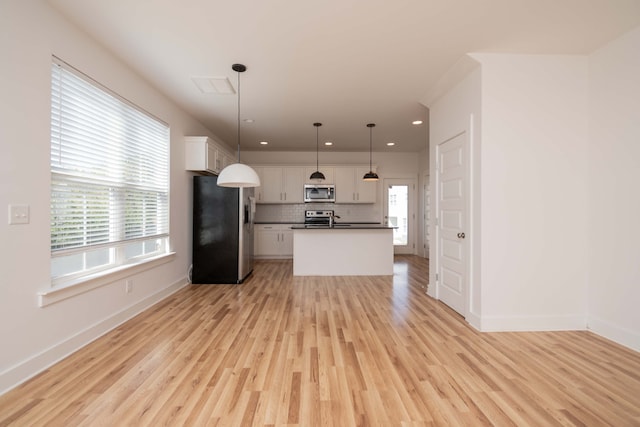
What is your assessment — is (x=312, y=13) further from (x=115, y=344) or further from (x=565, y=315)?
(x=565, y=315)

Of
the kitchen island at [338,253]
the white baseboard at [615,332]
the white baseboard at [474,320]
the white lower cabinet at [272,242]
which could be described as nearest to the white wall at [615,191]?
the white baseboard at [615,332]

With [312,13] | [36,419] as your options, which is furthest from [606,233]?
[36,419]

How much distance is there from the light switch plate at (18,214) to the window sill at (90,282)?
54cm

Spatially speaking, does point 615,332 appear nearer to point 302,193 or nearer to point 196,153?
point 196,153

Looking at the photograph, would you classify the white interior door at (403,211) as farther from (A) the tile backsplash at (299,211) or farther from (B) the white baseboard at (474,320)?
(B) the white baseboard at (474,320)

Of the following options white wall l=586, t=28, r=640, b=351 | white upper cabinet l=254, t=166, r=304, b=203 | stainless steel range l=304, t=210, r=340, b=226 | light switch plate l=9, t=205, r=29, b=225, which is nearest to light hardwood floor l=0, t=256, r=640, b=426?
white wall l=586, t=28, r=640, b=351

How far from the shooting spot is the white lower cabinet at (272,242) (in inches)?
283

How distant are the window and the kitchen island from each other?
2412mm

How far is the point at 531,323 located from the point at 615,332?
2.03ft

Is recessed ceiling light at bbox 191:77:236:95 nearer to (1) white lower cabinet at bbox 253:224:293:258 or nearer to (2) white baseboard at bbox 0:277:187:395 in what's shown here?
(2) white baseboard at bbox 0:277:187:395

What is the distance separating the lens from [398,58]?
9.85 feet

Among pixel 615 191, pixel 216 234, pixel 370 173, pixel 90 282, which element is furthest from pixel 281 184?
pixel 615 191

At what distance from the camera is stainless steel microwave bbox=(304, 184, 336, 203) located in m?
7.39

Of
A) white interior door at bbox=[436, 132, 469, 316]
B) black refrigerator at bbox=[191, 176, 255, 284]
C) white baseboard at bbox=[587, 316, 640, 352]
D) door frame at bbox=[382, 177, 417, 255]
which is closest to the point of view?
white baseboard at bbox=[587, 316, 640, 352]
